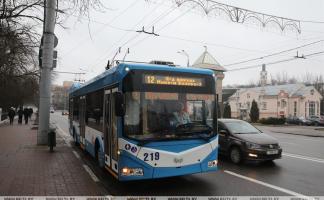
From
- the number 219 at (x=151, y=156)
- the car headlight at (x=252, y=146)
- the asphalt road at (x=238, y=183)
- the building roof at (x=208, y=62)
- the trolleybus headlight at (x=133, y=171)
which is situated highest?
the building roof at (x=208, y=62)

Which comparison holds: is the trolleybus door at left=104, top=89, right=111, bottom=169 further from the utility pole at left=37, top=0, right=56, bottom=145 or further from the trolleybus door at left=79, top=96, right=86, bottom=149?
the utility pole at left=37, top=0, right=56, bottom=145

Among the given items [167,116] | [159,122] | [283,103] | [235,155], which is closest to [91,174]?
[159,122]

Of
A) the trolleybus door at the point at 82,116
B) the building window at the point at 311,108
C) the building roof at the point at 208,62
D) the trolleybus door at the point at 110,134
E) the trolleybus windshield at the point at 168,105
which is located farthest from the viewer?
the building window at the point at 311,108

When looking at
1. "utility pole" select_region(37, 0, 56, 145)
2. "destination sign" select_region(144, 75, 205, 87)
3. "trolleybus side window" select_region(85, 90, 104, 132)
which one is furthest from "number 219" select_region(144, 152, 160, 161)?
"utility pole" select_region(37, 0, 56, 145)

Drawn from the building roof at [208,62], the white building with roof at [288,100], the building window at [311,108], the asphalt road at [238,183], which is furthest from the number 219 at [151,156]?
the building window at [311,108]

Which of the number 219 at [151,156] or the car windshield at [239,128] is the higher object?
the car windshield at [239,128]

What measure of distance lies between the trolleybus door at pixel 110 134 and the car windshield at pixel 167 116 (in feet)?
2.24

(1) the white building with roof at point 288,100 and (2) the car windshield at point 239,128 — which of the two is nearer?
(2) the car windshield at point 239,128

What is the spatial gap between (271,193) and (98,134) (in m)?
4.91

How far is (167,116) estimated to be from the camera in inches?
323

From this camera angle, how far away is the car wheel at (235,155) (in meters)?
12.1

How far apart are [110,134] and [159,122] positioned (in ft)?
4.94

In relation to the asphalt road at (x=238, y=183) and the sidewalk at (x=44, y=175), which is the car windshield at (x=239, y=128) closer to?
the asphalt road at (x=238, y=183)

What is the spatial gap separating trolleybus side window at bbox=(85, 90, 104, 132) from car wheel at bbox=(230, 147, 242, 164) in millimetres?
4598
